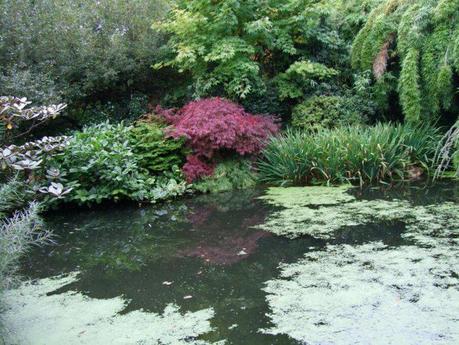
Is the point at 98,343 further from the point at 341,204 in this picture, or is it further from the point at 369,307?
the point at 341,204

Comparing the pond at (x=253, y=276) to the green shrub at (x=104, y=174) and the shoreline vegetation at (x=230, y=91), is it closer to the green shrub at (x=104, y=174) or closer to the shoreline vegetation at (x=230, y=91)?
the green shrub at (x=104, y=174)

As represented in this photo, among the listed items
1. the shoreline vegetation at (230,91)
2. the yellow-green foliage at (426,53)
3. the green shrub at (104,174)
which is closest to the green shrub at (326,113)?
the shoreline vegetation at (230,91)

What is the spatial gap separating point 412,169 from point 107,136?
13.7 ft

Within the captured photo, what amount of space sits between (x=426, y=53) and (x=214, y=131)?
305 centimetres

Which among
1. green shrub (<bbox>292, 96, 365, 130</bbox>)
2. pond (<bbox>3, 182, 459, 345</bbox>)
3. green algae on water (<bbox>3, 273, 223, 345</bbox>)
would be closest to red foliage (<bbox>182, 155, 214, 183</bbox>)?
pond (<bbox>3, 182, 459, 345</bbox>)

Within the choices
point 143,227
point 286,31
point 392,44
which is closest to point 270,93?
point 286,31

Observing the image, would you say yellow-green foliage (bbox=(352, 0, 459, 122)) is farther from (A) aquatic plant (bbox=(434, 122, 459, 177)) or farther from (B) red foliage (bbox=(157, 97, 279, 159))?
(B) red foliage (bbox=(157, 97, 279, 159))

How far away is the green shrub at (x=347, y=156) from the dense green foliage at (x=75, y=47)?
304 cm

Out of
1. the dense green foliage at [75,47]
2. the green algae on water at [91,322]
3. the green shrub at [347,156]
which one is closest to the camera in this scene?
the green algae on water at [91,322]

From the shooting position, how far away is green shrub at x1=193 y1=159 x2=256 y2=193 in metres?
6.52

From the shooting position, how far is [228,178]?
669 cm

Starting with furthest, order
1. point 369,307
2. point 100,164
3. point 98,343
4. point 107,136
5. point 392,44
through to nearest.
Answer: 1. point 392,44
2. point 107,136
3. point 100,164
4. point 369,307
5. point 98,343

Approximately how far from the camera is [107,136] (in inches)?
250

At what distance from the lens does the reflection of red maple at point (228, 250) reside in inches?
154
